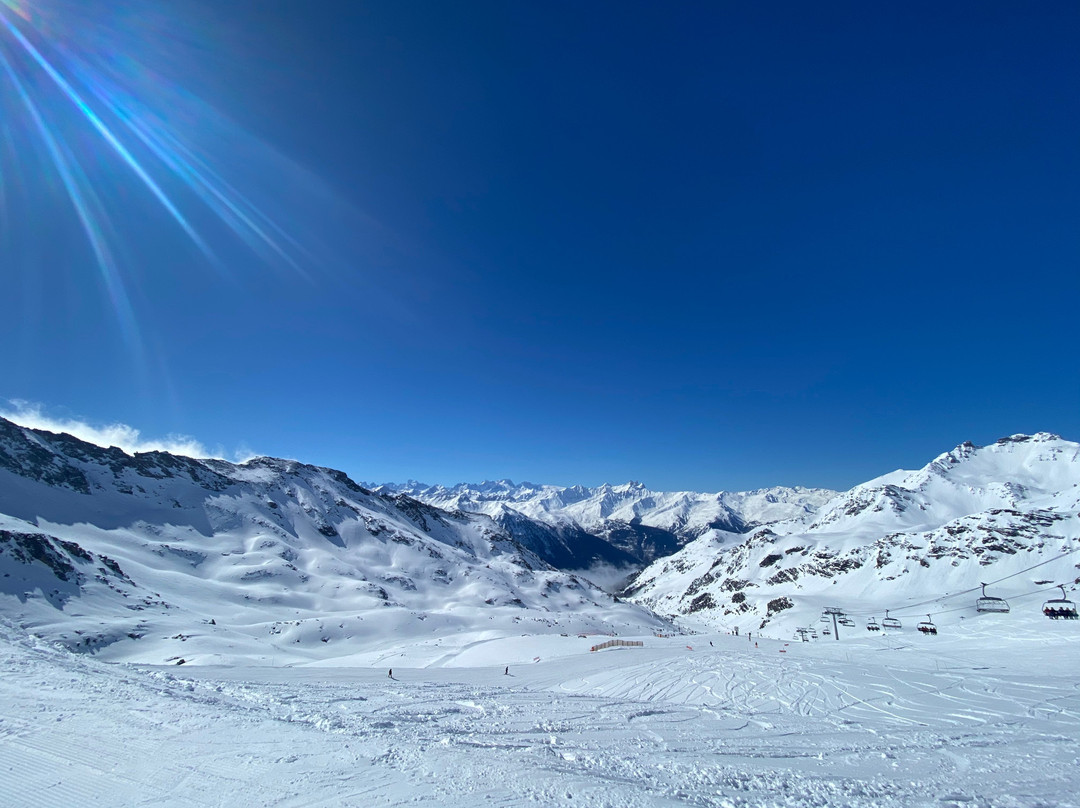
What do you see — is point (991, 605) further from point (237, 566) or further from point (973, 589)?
point (237, 566)

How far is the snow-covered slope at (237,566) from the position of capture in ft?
177

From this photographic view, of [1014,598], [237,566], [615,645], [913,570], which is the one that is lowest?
[615,645]

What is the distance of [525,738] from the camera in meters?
14.0

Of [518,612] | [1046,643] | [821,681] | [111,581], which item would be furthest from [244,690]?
[518,612]

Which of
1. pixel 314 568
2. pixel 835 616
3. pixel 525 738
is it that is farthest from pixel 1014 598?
pixel 314 568

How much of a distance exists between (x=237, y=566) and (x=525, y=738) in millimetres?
103130

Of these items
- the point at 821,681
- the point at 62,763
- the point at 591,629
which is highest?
the point at 62,763

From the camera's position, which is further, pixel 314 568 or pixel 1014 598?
pixel 314 568

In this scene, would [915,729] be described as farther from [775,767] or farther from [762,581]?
[762,581]

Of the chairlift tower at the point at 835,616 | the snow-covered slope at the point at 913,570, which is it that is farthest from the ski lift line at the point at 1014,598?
the chairlift tower at the point at 835,616

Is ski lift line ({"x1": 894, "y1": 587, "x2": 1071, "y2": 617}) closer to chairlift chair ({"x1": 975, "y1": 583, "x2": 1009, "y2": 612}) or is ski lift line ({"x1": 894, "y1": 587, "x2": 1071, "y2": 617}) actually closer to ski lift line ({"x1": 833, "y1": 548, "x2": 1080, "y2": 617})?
chairlift chair ({"x1": 975, "y1": 583, "x2": 1009, "y2": 612})

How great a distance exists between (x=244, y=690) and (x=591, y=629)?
7357 cm

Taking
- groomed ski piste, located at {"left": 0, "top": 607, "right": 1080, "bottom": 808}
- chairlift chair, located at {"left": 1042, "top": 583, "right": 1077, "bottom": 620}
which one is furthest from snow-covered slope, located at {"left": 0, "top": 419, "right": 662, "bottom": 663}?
chairlift chair, located at {"left": 1042, "top": 583, "right": 1077, "bottom": 620}

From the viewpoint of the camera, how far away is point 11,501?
81.4 metres
